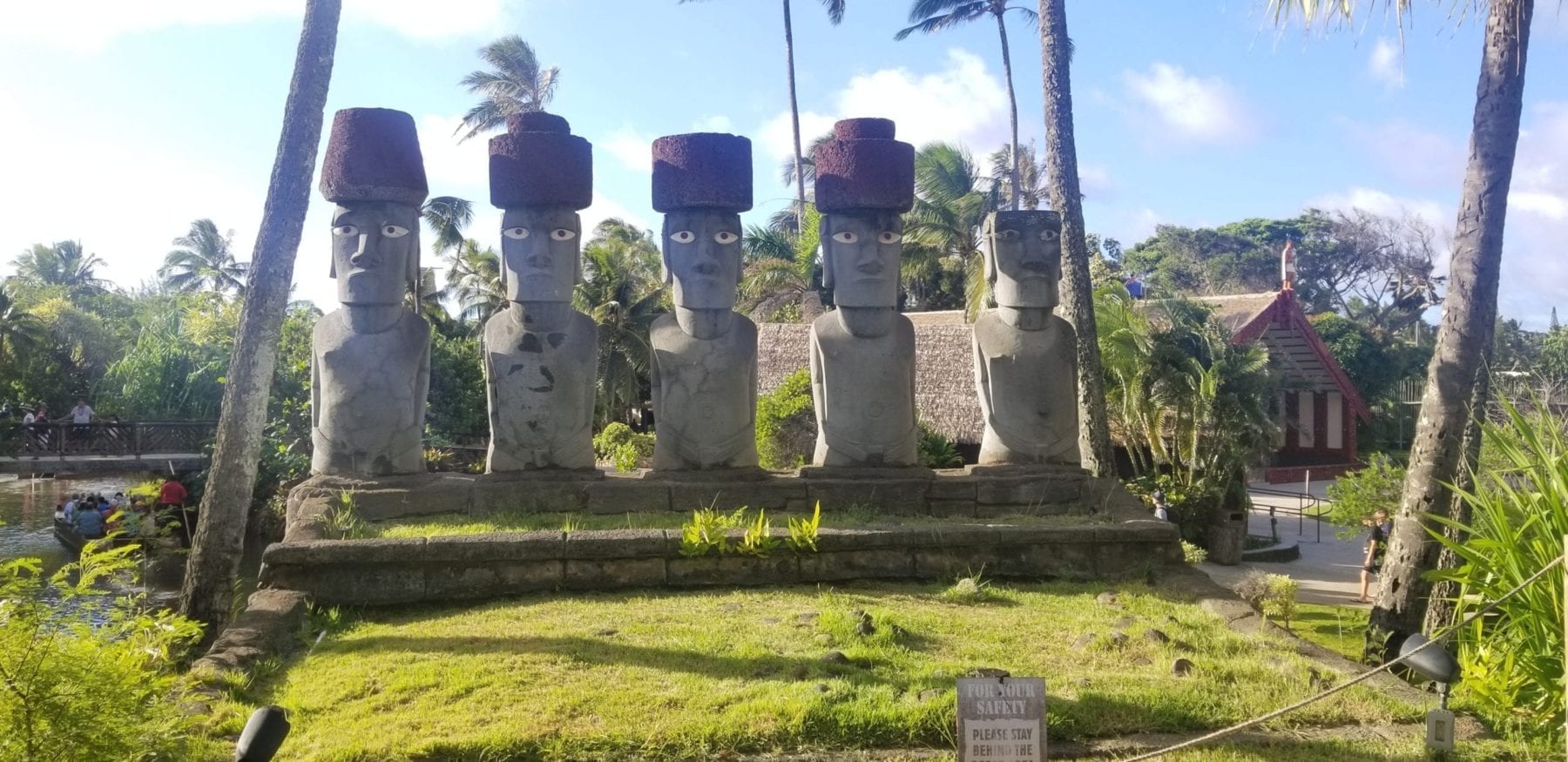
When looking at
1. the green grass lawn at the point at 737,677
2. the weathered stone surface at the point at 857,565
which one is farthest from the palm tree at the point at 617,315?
the green grass lawn at the point at 737,677

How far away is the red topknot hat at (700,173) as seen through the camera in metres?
8.80

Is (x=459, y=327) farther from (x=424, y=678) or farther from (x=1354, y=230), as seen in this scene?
(x=1354, y=230)

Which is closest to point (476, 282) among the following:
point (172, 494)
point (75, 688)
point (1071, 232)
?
point (172, 494)

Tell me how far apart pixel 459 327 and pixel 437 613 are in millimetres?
22868

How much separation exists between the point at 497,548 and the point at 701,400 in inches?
89.6

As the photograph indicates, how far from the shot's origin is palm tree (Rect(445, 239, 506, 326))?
2709cm

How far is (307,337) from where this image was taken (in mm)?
21141

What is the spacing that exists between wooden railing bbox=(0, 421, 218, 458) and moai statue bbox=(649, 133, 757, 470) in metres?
16.1

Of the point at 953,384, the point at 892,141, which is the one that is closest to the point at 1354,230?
the point at 953,384

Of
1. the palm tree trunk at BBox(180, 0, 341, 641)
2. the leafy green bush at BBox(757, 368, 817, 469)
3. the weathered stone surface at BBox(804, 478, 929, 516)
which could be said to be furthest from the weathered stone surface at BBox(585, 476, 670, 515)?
the leafy green bush at BBox(757, 368, 817, 469)

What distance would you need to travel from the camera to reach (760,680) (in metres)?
5.35

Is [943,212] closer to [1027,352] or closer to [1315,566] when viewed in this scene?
[1315,566]

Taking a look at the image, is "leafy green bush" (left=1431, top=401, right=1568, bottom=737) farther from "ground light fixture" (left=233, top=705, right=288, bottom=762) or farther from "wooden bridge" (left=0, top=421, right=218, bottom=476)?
"wooden bridge" (left=0, top=421, right=218, bottom=476)

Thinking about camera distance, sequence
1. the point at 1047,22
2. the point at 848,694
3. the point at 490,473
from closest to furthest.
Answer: the point at 848,694 < the point at 490,473 < the point at 1047,22
